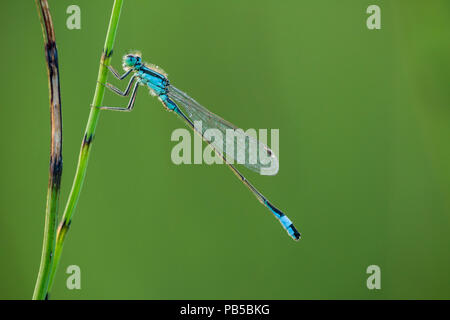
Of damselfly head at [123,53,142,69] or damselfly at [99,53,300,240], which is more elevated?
damselfly head at [123,53,142,69]

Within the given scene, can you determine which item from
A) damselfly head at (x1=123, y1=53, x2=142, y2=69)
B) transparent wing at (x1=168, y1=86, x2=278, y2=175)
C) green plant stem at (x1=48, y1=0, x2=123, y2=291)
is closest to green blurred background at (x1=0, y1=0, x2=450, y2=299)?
transparent wing at (x1=168, y1=86, x2=278, y2=175)

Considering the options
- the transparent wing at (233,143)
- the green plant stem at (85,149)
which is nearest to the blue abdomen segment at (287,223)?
the transparent wing at (233,143)

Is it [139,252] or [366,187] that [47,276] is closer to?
[139,252]

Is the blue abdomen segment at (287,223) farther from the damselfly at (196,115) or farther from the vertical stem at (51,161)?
the vertical stem at (51,161)

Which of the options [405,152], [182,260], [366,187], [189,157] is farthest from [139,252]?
[405,152]

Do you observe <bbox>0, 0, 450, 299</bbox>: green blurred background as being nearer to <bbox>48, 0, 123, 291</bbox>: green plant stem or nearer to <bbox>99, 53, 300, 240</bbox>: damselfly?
<bbox>99, 53, 300, 240</bbox>: damselfly

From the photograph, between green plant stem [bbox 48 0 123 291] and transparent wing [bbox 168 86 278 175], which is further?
transparent wing [bbox 168 86 278 175]
